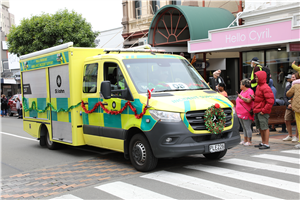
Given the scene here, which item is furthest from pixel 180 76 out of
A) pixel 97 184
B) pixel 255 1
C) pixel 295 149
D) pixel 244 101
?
pixel 255 1

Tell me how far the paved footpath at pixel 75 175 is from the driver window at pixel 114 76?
1.78 meters

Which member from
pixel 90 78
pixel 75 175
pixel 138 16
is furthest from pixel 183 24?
pixel 75 175

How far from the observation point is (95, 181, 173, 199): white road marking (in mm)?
5312

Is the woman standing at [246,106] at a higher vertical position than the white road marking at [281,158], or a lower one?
higher

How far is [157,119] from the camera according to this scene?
638cm

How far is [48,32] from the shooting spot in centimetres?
2511

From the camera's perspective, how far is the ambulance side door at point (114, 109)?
7266 millimetres

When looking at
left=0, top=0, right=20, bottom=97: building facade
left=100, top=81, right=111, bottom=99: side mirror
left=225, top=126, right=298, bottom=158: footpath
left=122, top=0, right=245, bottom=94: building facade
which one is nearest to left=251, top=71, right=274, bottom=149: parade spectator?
left=225, top=126, right=298, bottom=158: footpath

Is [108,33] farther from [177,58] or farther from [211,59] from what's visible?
[177,58]

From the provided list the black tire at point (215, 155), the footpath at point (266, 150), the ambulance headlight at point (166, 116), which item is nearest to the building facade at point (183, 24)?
the footpath at point (266, 150)

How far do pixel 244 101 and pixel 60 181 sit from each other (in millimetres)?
5114

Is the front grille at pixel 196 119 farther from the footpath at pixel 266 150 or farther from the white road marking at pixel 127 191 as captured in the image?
the footpath at pixel 266 150

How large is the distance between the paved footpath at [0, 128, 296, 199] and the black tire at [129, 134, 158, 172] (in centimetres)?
19

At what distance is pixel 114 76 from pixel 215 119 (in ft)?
8.26
